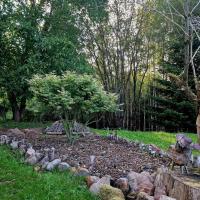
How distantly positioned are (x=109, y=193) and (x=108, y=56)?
39.0ft

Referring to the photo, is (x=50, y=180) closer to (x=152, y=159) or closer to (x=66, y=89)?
(x=152, y=159)

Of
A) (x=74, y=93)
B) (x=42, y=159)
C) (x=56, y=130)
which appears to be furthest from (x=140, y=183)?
(x=56, y=130)

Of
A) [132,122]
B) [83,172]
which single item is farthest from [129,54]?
[83,172]

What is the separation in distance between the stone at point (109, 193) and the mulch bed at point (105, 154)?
84cm

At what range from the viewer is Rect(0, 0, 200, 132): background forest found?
28.9ft

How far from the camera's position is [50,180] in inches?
177

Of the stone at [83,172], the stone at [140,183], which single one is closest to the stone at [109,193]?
the stone at [140,183]

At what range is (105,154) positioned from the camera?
5.94 m

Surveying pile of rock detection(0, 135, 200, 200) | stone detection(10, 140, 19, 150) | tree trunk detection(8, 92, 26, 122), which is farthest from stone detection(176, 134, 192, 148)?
tree trunk detection(8, 92, 26, 122)

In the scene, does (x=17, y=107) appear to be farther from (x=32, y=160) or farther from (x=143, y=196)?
(x=143, y=196)

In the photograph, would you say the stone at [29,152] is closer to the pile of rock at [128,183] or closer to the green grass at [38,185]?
the pile of rock at [128,183]

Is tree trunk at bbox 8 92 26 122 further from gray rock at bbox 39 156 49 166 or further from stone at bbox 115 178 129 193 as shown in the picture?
stone at bbox 115 178 129 193

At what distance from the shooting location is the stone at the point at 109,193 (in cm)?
386

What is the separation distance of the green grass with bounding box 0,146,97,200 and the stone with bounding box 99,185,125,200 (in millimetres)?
131
